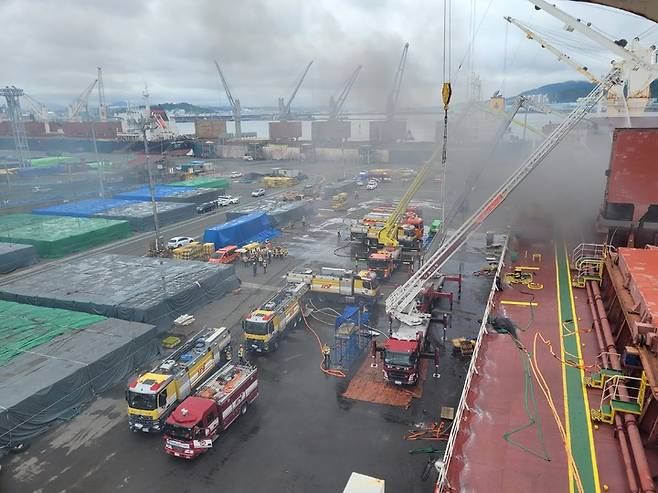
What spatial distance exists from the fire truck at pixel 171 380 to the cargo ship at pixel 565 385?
10648 mm

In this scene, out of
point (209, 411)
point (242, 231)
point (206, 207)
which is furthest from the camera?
point (206, 207)

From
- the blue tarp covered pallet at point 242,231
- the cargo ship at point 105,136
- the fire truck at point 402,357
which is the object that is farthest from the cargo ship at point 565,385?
the cargo ship at point 105,136

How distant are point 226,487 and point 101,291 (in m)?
16.0

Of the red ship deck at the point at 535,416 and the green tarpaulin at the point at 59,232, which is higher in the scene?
the red ship deck at the point at 535,416

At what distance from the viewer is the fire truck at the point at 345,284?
26.1 metres

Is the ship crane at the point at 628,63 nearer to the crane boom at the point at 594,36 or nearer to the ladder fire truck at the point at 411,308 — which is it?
the crane boom at the point at 594,36

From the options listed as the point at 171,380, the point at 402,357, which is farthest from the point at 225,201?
the point at 402,357

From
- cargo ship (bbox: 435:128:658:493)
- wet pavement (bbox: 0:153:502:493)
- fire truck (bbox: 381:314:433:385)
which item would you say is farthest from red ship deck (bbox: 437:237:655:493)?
wet pavement (bbox: 0:153:502:493)

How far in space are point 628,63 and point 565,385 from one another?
38.7 metres

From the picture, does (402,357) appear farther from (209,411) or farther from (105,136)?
(105,136)

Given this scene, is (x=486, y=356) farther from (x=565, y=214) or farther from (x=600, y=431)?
(x=565, y=214)

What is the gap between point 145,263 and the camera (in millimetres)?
30750

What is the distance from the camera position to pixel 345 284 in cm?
2644

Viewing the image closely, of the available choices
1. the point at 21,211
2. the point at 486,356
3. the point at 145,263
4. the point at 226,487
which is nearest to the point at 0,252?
the point at 145,263
